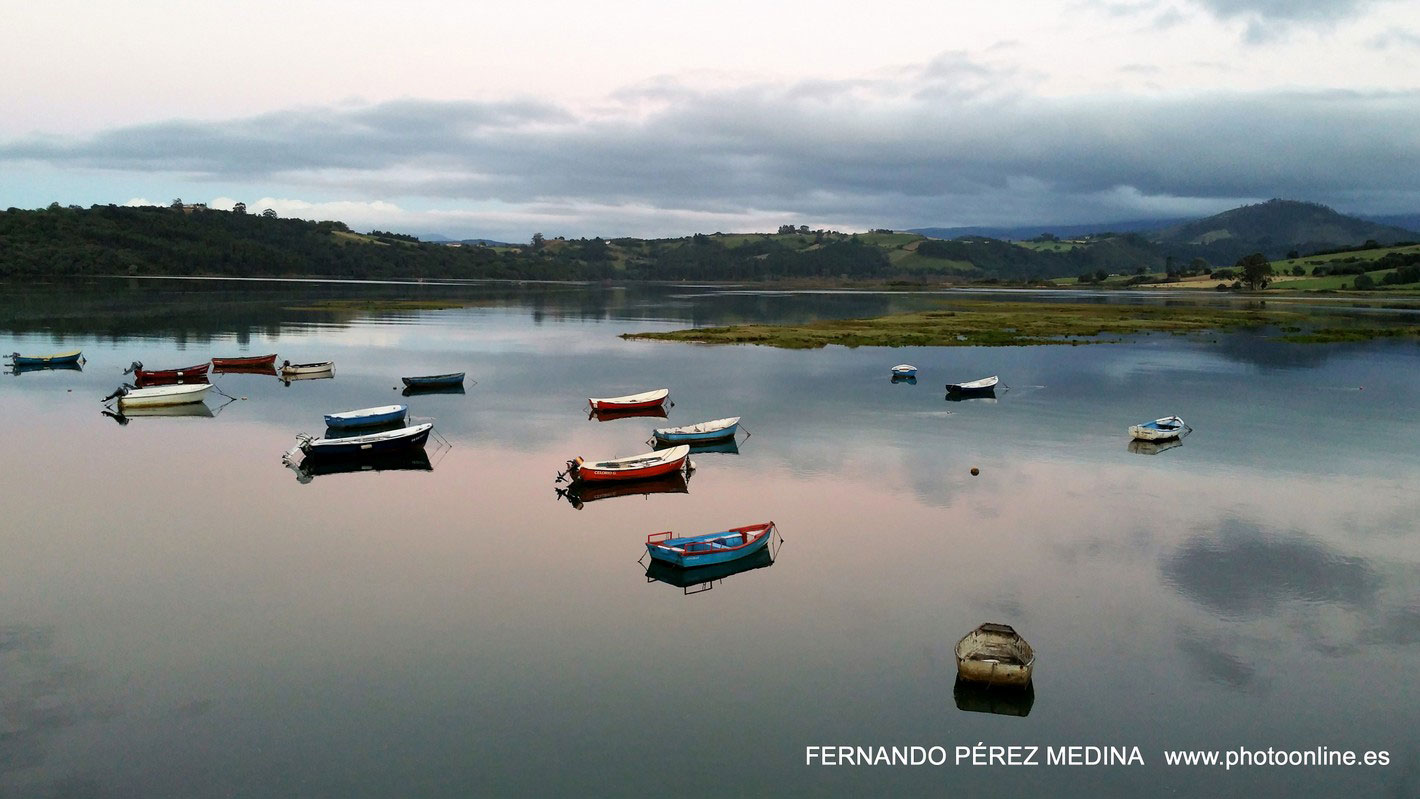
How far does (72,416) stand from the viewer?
60250 millimetres

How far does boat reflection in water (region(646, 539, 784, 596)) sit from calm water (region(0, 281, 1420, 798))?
342 mm

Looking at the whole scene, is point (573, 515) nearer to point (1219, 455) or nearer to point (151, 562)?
point (151, 562)

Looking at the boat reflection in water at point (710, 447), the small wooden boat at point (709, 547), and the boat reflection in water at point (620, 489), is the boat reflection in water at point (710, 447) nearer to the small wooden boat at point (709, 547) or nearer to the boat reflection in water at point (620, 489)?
the boat reflection in water at point (620, 489)

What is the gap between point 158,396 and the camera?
63.1 meters

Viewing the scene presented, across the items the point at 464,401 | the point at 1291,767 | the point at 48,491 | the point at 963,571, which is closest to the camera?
the point at 1291,767

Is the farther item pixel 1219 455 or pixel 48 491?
pixel 1219 455

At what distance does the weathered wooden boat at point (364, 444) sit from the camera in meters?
47.7

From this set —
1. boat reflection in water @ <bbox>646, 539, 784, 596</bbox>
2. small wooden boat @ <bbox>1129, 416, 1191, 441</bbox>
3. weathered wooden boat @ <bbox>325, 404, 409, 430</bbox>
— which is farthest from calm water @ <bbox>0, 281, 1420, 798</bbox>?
weathered wooden boat @ <bbox>325, 404, 409, 430</bbox>

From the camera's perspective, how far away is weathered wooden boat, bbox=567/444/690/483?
4247cm

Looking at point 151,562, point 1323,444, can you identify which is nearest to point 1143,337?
point 1323,444

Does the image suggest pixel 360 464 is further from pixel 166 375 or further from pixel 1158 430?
pixel 1158 430

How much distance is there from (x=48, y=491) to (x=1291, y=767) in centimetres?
4809

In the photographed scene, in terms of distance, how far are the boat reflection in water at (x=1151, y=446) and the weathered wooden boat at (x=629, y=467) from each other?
85.7 feet

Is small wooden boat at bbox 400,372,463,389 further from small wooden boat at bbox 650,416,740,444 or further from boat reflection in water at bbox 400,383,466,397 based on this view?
small wooden boat at bbox 650,416,740,444
